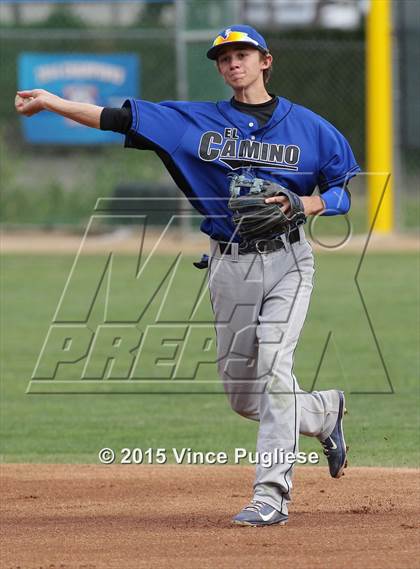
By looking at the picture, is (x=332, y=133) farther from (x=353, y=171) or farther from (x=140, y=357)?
(x=140, y=357)

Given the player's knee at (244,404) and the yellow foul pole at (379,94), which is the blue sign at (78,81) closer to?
the yellow foul pole at (379,94)

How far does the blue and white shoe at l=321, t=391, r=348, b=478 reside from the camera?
6.04 m

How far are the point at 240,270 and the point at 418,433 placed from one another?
3.12 m

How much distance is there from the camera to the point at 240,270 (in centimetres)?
566

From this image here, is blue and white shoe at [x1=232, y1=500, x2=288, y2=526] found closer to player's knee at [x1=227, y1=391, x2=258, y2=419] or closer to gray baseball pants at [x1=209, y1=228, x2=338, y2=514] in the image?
gray baseball pants at [x1=209, y1=228, x2=338, y2=514]

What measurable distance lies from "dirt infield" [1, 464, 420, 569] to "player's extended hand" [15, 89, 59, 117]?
191cm

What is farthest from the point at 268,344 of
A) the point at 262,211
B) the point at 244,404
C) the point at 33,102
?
the point at 33,102

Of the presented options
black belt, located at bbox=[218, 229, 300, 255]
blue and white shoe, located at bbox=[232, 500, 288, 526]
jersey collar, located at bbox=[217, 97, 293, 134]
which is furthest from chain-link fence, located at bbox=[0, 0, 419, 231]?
blue and white shoe, located at bbox=[232, 500, 288, 526]

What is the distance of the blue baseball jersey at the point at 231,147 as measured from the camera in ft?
18.5

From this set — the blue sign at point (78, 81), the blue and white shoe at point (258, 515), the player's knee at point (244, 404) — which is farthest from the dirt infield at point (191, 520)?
the blue sign at point (78, 81)

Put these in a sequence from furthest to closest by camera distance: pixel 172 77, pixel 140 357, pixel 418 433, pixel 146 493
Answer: pixel 172 77, pixel 140 357, pixel 418 433, pixel 146 493

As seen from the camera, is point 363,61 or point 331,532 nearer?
point 331,532

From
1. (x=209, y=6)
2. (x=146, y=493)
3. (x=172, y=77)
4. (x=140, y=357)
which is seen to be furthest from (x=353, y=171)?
(x=172, y=77)

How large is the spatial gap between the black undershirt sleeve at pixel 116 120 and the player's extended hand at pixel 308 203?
78 centimetres
